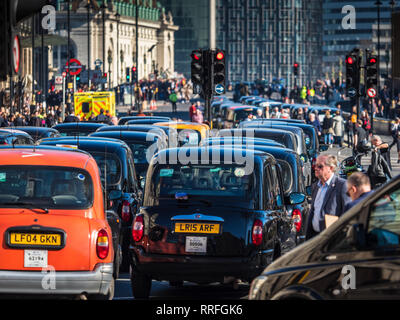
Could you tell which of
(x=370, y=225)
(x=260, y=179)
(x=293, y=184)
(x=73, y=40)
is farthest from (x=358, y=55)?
(x=73, y=40)

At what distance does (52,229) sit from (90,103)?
45621mm

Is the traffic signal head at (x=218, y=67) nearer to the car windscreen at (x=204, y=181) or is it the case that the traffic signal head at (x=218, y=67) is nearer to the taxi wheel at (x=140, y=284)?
the car windscreen at (x=204, y=181)

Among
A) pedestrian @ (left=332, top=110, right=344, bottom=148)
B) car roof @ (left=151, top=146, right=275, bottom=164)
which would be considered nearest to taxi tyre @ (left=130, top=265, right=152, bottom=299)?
car roof @ (left=151, top=146, right=275, bottom=164)

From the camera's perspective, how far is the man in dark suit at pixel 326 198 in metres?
10.7

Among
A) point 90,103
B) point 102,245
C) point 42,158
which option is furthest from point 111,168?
point 90,103

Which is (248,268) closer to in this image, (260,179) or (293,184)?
(260,179)

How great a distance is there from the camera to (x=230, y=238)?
11055 mm

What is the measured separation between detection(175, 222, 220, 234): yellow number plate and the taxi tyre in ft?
1.93

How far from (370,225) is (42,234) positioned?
12.4 ft

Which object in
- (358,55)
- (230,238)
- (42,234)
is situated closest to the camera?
(42,234)

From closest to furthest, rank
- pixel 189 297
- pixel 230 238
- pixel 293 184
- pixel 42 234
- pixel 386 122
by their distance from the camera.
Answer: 1. pixel 42 234
2. pixel 230 238
3. pixel 189 297
4. pixel 293 184
5. pixel 386 122

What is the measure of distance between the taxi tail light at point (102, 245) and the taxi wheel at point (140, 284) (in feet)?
4.75

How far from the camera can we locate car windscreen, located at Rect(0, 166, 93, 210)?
10.0 m

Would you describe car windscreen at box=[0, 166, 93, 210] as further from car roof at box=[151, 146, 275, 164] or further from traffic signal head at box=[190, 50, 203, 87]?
traffic signal head at box=[190, 50, 203, 87]
